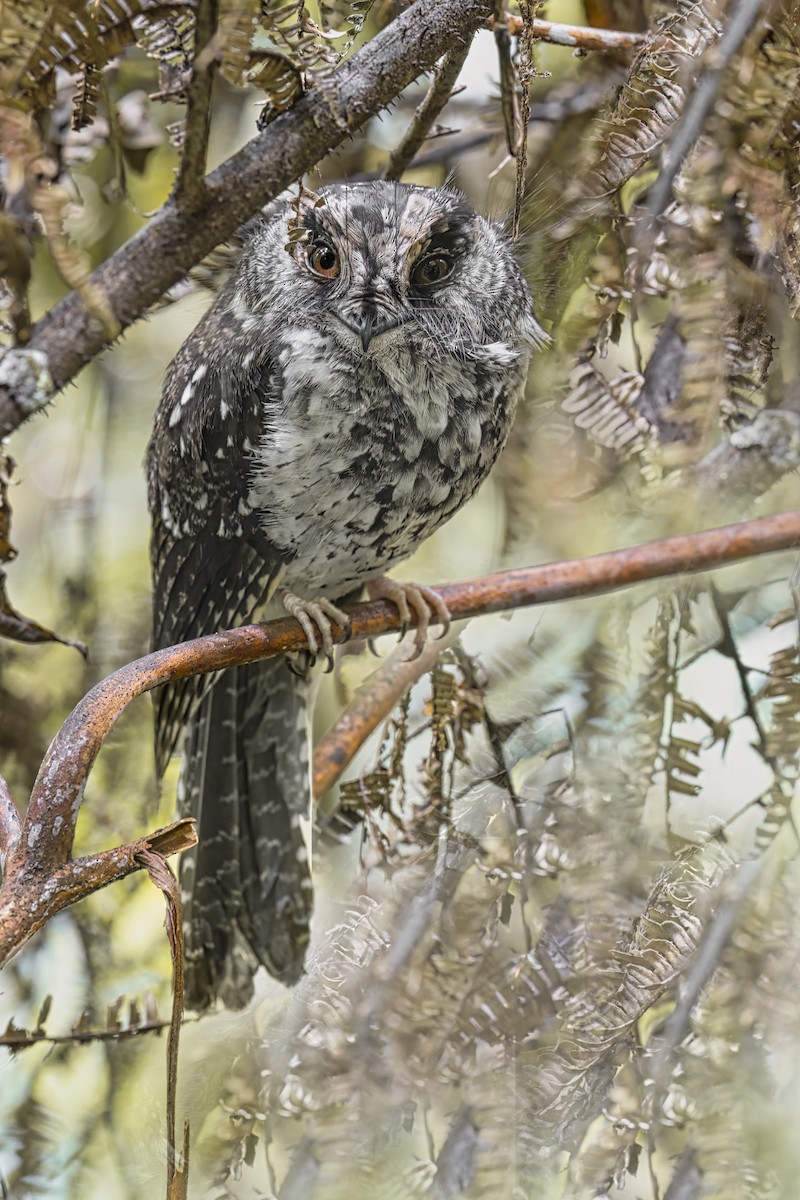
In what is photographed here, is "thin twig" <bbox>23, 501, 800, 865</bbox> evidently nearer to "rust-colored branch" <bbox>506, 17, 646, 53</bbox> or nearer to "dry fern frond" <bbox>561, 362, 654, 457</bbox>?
"dry fern frond" <bbox>561, 362, 654, 457</bbox>

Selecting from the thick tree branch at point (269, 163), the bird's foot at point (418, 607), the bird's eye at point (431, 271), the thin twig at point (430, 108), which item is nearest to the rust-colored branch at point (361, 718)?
the bird's foot at point (418, 607)

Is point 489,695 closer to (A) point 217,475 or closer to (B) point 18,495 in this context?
(A) point 217,475

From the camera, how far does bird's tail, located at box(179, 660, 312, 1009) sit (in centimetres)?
200

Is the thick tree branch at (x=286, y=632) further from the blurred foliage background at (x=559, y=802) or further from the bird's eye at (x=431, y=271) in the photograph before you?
the bird's eye at (x=431, y=271)

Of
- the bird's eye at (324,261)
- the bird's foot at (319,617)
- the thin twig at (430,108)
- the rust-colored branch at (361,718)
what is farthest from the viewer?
the rust-colored branch at (361,718)

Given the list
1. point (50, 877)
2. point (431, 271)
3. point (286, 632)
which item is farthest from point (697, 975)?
point (431, 271)

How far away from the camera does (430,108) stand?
1.72 m

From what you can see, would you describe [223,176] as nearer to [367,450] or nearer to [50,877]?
[367,450]

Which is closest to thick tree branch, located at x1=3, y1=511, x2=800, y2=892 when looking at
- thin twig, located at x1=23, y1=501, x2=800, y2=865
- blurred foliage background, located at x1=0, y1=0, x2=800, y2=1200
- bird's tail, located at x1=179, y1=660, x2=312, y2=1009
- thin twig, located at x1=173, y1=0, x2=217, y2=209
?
thin twig, located at x1=23, y1=501, x2=800, y2=865

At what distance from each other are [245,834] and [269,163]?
1.27 m

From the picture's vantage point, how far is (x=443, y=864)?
5.44 feet

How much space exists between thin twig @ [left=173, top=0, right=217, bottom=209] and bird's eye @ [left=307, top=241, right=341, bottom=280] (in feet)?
0.83

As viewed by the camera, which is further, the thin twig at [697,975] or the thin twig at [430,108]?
the thin twig at [430,108]

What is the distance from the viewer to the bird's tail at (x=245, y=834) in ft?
6.55
